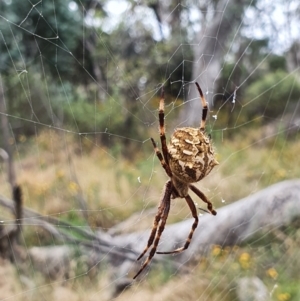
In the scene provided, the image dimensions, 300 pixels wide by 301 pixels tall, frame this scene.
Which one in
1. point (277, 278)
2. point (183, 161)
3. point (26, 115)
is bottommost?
point (277, 278)

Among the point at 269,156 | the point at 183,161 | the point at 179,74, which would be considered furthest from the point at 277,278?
the point at 179,74

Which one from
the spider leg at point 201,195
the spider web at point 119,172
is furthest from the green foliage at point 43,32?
the spider leg at point 201,195

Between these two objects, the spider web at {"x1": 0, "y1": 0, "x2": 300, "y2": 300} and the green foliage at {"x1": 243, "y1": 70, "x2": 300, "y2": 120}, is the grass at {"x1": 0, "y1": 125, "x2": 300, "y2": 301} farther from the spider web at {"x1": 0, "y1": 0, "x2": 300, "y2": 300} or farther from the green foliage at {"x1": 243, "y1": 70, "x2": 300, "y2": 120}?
the green foliage at {"x1": 243, "y1": 70, "x2": 300, "y2": 120}

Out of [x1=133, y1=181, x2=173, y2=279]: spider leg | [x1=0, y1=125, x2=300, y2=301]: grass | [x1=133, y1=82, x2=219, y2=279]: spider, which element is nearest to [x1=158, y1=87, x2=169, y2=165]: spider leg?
[x1=133, y1=82, x2=219, y2=279]: spider

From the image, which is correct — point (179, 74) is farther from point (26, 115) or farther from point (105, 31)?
point (26, 115)

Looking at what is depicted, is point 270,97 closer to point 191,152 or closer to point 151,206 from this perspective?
point 151,206
